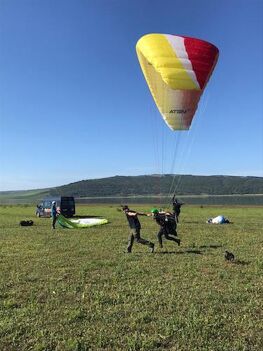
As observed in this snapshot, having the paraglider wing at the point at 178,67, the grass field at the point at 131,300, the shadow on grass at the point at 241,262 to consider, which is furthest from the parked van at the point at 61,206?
the shadow on grass at the point at 241,262

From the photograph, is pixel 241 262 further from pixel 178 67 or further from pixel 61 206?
pixel 61 206

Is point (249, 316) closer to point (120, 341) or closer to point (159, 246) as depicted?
point (120, 341)

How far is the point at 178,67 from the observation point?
20312 mm

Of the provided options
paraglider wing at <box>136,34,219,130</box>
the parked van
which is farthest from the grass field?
the parked van

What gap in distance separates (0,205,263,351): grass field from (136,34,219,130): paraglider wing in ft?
24.3

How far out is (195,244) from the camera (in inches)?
786

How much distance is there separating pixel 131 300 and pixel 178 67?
13218mm

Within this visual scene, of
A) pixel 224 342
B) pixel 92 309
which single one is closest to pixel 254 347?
pixel 224 342

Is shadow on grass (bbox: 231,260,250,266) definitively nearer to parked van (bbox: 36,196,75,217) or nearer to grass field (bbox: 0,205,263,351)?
grass field (bbox: 0,205,263,351)

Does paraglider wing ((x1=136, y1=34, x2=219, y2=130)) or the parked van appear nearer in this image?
paraglider wing ((x1=136, y1=34, x2=219, y2=130))

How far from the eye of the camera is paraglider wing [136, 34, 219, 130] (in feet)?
66.8

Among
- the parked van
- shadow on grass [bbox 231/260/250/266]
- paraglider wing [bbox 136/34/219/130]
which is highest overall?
paraglider wing [bbox 136/34/219/130]

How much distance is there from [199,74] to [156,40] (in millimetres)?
2602

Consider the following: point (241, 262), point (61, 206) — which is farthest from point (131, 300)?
point (61, 206)
